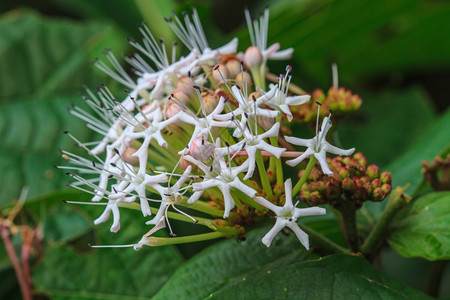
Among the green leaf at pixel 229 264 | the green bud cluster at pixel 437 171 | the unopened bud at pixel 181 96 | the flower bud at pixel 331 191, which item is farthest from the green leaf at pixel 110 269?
the green bud cluster at pixel 437 171

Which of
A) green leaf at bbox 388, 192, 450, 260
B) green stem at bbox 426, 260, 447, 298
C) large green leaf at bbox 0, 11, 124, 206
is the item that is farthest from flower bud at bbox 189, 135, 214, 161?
large green leaf at bbox 0, 11, 124, 206

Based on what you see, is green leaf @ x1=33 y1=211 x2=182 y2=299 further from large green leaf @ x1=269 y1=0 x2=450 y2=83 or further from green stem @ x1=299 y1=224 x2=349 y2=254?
large green leaf @ x1=269 y1=0 x2=450 y2=83

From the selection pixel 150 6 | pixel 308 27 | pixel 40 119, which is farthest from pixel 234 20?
pixel 40 119

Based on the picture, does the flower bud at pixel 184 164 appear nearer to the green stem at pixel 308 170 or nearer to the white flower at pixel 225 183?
the white flower at pixel 225 183

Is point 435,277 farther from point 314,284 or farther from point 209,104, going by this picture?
point 209,104

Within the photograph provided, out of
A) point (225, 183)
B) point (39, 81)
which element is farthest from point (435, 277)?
point (39, 81)

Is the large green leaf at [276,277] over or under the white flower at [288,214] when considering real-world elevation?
under

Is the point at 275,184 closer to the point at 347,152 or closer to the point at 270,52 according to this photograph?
the point at 347,152
